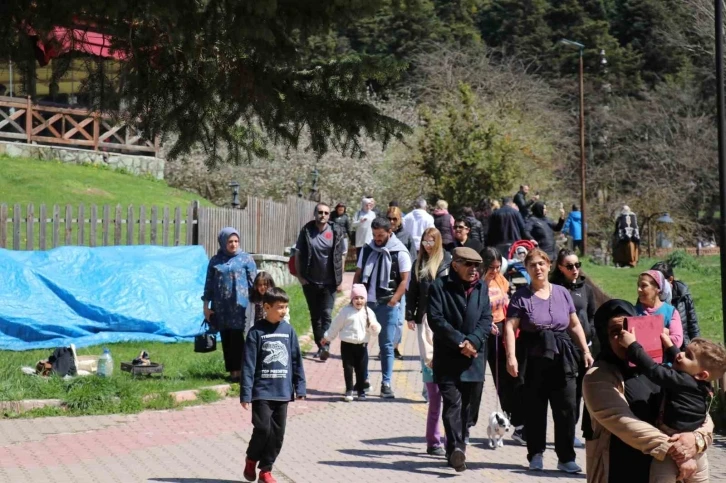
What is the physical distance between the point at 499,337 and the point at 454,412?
1.44 meters

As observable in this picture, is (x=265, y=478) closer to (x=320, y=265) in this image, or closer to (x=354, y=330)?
(x=354, y=330)

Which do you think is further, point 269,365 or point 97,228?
point 97,228

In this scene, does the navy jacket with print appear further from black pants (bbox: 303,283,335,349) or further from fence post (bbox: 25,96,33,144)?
fence post (bbox: 25,96,33,144)

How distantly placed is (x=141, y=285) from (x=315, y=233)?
2.99 meters

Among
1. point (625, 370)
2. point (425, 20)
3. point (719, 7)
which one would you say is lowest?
point (625, 370)

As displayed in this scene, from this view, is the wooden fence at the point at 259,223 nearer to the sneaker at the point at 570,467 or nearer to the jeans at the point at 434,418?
the jeans at the point at 434,418

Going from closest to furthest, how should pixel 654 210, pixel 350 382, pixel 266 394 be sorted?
pixel 266 394
pixel 350 382
pixel 654 210

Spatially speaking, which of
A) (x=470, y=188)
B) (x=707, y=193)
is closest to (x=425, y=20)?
(x=707, y=193)

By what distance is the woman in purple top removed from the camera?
8516mm

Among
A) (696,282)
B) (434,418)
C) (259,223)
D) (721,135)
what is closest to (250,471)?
(434,418)

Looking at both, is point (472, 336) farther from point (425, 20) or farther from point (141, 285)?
point (425, 20)

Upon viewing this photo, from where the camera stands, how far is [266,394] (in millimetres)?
8148

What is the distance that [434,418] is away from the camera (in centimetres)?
912

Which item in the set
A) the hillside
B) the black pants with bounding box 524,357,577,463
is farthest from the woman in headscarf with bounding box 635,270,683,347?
the hillside
